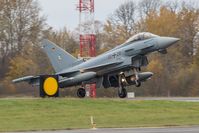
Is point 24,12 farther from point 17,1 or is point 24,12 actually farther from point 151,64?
point 151,64

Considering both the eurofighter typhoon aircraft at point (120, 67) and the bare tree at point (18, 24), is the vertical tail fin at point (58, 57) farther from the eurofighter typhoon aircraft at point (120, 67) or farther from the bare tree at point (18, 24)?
the bare tree at point (18, 24)

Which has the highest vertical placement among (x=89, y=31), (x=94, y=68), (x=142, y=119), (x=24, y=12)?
(x=24, y=12)

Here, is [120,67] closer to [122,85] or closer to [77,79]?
[122,85]

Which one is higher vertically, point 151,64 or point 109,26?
point 109,26

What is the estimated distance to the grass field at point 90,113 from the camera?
25.9m

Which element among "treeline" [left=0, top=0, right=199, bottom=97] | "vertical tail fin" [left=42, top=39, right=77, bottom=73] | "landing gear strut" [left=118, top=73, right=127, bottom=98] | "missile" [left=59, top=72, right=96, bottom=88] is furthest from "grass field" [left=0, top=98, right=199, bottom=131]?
"treeline" [left=0, top=0, right=199, bottom=97]

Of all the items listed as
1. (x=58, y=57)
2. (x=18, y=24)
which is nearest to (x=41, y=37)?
(x=18, y=24)

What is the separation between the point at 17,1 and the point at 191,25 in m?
22.0

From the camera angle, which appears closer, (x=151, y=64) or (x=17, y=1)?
(x=151, y=64)

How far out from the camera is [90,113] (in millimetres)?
30469

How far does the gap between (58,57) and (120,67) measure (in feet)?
21.2

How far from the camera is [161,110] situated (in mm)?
32531

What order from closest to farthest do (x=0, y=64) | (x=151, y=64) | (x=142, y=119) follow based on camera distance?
(x=142, y=119) < (x=151, y=64) < (x=0, y=64)

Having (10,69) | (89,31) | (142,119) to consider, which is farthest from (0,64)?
(142,119)
